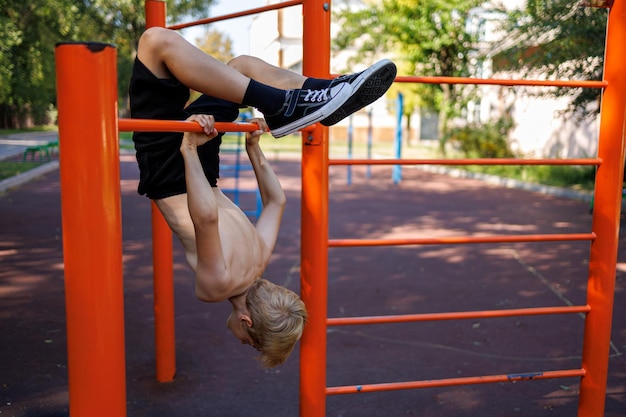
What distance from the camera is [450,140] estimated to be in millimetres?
16219

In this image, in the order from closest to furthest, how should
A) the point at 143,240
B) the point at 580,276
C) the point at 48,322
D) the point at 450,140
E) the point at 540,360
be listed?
the point at 540,360, the point at 48,322, the point at 580,276, the point at 143,240, the point at 450,140

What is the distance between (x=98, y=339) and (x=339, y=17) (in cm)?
1880

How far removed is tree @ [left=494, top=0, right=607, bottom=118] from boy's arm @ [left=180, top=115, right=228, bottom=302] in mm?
6692

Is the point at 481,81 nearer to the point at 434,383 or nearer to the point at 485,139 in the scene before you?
the point at 434,383

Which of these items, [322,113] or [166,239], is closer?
[322,113]

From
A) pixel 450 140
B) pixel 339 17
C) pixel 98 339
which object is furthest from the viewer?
pixel 339 17

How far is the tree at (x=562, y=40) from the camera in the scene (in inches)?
303

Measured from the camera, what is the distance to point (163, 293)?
2.95 m

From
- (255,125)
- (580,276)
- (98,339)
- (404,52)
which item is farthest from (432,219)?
(404,52)

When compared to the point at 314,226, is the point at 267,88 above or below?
above

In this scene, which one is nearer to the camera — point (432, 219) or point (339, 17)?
point (432, 219)

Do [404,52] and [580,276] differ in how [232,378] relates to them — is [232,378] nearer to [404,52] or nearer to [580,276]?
[580,276]

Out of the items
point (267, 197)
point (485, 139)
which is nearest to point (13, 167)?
point (485, 139)

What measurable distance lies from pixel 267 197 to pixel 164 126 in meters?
0.84
